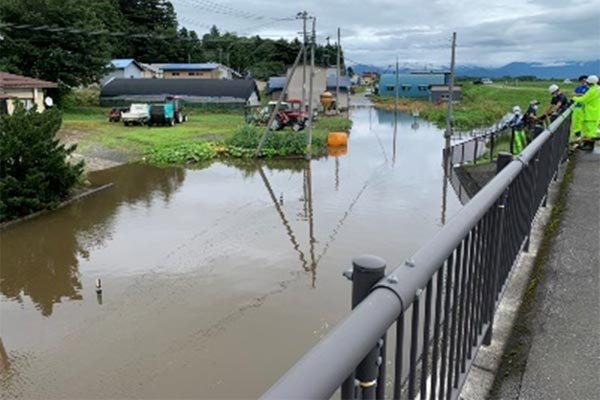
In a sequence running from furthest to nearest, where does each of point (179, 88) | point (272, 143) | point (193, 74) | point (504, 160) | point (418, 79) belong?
point (418, 79) < point (193, 74) < point (179, 88) < point (272, 143) < point (504, 160)

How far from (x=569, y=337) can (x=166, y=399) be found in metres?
4.63

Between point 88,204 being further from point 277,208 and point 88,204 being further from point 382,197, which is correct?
point 382,197

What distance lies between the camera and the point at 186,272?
9.72 metres

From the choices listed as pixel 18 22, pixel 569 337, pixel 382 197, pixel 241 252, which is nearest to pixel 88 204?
pixel 241 252

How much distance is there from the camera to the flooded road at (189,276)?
644 centimetres

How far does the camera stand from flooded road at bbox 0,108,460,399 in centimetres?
644

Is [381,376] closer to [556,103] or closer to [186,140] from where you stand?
[556,103]

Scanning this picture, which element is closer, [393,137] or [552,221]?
[552,221]

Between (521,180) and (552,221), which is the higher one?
(521,180)

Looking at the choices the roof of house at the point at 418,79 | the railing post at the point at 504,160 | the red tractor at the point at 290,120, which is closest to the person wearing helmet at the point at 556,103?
the railing post at the point at 504,160

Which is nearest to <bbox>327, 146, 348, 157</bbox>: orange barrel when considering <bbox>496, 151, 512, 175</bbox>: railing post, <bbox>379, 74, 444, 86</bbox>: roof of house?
<bbox>496, 151, 512, 175</bbox>: railing post

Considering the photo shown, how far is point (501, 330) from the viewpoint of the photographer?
107 inches

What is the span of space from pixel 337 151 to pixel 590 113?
18.2m

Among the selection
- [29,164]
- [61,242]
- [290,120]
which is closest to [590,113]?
[61,242]
